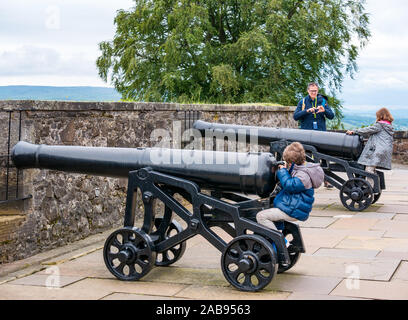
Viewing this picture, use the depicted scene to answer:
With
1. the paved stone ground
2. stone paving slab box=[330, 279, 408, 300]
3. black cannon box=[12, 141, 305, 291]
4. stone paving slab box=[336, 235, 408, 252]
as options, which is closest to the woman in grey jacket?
the paved stone ground

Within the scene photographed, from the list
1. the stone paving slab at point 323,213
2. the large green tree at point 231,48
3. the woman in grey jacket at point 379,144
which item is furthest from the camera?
the large green tree at point 231,48

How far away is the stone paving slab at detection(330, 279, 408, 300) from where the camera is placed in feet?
14.0

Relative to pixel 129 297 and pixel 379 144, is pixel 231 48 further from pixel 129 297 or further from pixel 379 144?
pixel 129 297

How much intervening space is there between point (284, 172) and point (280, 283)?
0.79 metres

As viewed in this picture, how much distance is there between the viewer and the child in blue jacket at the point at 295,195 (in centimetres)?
471

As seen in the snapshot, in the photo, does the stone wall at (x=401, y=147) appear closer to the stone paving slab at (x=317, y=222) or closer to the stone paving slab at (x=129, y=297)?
the stone paving slab at (x=317, y=222)

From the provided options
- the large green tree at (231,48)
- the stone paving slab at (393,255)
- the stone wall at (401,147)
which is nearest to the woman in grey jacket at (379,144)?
the stone paving slab at (393,255)

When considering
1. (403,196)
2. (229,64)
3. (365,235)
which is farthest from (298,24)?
(365,235)

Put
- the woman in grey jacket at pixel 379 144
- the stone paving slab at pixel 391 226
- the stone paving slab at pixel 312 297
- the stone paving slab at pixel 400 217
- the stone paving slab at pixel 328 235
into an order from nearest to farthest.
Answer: the stone paving slab at pixel 312 297 < the stone paving slab at pixel 328 235 < the stone paving slab at pixel 391 226 < the stone paving slab at pixel 400 217 < the woman in grey jacket at pixel 379 144

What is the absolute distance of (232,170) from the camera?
4691mm

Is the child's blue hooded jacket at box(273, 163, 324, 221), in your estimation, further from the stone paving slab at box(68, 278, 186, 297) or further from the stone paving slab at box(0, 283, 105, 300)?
the stone paving slab at box(0, 283, 105, 300)

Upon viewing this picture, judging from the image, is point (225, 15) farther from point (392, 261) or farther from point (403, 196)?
point (392, 261)

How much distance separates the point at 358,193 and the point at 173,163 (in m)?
4.15

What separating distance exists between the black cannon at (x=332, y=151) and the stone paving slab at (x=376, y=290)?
3747 mm
